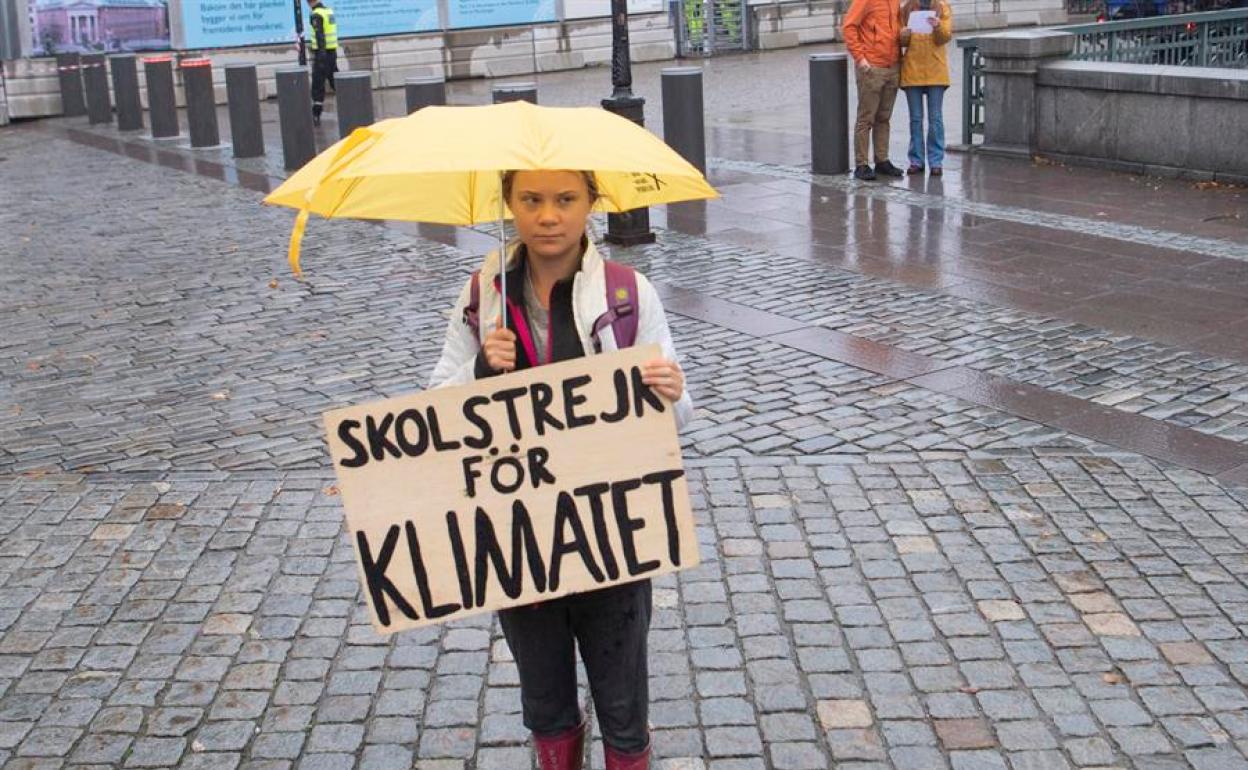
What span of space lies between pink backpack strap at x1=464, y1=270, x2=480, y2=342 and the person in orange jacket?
9.78 meters

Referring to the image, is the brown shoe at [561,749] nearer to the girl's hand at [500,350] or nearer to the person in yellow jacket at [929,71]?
the girl's hand at [500,350]

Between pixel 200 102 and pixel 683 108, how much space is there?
301 inches

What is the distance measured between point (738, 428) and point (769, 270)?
327cm

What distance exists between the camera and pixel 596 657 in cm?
336

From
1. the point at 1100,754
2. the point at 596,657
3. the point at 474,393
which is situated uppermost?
the point at 474,393

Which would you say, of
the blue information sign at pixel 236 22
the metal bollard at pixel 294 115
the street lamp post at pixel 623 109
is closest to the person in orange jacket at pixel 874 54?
the street lamp post at pixel 623 109

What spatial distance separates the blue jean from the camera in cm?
1281

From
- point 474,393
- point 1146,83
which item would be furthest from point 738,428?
point 1146,83

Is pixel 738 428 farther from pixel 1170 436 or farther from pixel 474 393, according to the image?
pixel 474 393

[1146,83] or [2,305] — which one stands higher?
[1146,83]

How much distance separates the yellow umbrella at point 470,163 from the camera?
2.92 m

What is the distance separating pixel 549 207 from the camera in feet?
10.4

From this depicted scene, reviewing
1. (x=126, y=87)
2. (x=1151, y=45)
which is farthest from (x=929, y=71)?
(x=126, y=87)

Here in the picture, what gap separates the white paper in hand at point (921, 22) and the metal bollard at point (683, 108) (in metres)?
1.88
